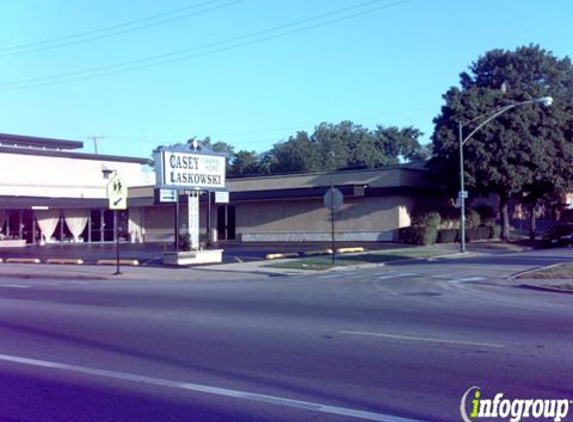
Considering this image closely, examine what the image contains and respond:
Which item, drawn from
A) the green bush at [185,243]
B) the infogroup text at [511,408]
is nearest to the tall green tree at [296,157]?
the green bush at [185,243]

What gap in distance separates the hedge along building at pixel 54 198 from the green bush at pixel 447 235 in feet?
82.4

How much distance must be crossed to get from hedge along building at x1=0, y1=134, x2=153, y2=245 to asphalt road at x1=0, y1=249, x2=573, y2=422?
130ft

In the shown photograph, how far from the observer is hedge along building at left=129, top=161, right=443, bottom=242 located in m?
46.6

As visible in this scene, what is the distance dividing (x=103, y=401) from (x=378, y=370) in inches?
134

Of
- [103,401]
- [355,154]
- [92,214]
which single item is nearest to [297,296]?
[103,401]

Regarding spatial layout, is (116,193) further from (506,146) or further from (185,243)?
(506,146)

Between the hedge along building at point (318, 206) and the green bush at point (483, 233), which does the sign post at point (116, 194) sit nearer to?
the hedge along building at point (318, 206)

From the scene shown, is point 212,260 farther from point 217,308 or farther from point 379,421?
point 379,421

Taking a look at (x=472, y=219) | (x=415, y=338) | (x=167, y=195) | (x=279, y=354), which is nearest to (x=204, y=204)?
(x=472, y=219)

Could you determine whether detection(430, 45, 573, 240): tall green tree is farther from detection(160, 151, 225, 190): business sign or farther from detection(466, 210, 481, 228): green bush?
detection(160, 151, 225, 190): business sign

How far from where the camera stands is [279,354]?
10125 millimetres

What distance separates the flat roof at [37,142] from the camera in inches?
2697

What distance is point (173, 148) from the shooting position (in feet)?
103

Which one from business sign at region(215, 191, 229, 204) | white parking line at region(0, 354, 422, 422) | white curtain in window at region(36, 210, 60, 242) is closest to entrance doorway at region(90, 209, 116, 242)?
white curtain in window at region(36, 210, 60, 242)
